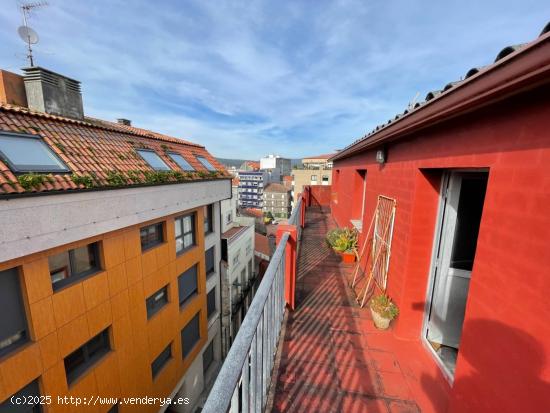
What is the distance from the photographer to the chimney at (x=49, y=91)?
24.5 ft

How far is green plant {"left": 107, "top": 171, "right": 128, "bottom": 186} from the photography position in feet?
20.1

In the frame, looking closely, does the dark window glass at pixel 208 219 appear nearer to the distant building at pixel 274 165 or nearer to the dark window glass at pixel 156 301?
the dark window glass at pixel 156 301

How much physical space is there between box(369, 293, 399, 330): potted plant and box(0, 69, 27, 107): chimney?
37.3 ft

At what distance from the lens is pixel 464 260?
2.79 metres

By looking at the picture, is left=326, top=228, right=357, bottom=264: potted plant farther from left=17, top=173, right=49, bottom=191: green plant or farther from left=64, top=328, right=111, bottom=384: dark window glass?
left=64, top=328, right=111, bottom=384: dark window glass

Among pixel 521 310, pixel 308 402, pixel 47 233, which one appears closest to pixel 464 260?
pixel 521 310

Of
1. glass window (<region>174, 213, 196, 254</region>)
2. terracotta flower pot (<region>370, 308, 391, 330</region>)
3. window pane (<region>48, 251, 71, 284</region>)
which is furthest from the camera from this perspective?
glass window (<region>174, 213, 196, 254</region>)

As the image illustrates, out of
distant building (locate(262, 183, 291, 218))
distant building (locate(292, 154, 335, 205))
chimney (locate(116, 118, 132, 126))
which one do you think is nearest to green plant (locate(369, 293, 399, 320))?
chimney (locate(116, 118, 132, 126))

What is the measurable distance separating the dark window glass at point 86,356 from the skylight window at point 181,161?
631 cm

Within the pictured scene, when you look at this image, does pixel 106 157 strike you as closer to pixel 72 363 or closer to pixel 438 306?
pixel 72 363

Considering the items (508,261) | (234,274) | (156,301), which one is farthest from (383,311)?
(234,274)

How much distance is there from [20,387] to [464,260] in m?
8.14

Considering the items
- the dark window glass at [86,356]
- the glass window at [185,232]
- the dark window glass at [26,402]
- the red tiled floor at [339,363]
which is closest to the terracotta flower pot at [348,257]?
the red tiled floor at [339,363]

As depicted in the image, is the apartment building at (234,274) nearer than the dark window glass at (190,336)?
No
